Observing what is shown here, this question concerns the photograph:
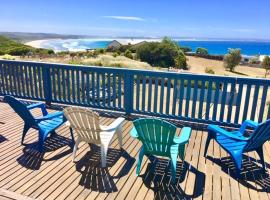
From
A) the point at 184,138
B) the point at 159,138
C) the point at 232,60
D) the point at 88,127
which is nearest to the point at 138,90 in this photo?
the point at 88,127

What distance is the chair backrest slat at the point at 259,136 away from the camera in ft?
9.41

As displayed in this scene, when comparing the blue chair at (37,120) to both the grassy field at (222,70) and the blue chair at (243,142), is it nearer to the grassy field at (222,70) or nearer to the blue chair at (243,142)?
the blue chair at (243,142)

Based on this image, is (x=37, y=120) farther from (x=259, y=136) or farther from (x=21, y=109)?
(x=259, y=136)

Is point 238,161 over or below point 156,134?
below

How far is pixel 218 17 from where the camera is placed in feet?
631

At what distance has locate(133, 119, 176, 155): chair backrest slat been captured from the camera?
280cm

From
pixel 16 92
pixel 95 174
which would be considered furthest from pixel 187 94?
pixel 16 92

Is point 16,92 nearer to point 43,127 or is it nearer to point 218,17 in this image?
point 43,127

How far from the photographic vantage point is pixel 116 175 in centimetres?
310

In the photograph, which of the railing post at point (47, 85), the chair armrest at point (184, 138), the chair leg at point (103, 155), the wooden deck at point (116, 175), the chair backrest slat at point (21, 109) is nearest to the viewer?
the wooden deck at point (116, 175)

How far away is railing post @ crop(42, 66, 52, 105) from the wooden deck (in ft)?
6.46

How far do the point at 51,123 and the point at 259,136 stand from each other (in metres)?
2.78

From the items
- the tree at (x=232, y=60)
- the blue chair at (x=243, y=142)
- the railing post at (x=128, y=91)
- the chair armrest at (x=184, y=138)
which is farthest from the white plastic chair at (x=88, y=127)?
the tree at (x=232, y=60)

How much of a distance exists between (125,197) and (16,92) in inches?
179
